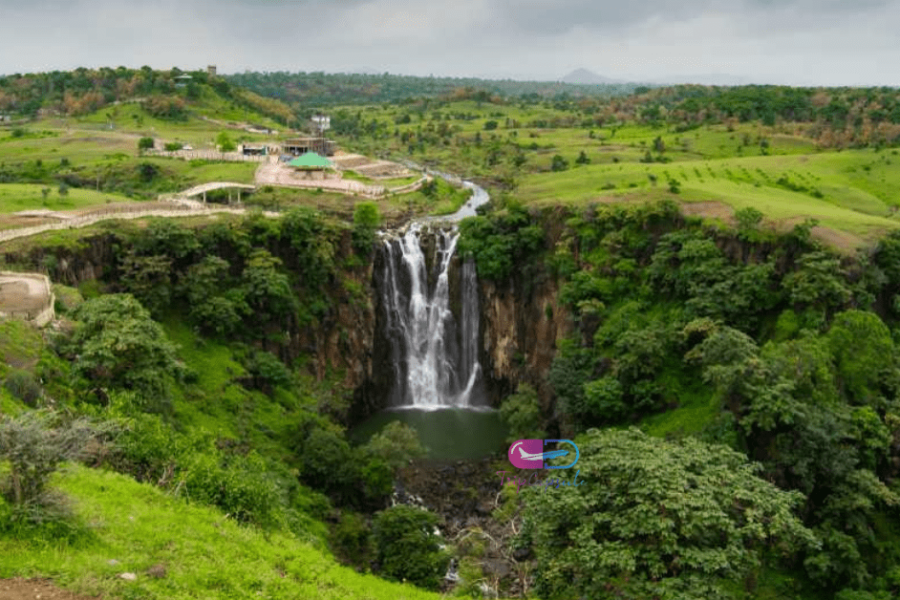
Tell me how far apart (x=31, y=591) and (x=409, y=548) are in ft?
48.9

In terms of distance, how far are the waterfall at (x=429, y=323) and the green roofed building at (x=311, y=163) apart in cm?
1801

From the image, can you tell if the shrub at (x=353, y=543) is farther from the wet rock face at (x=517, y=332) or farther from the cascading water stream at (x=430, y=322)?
the cascading water stream at (x=430, y=322)

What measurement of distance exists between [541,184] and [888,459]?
35.0 meters

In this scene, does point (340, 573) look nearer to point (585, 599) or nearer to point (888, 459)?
point (585, 599)

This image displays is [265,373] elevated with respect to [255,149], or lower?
lower

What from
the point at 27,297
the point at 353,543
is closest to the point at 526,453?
the point at 353,543

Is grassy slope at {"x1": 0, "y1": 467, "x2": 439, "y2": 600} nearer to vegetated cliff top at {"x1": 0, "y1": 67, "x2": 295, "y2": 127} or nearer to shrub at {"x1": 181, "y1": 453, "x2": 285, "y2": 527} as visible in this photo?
shrub at {"x1": 181, "y1": 453, "x2": 285, "y2": 527}

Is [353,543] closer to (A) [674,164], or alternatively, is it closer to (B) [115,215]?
(B) [115,215]

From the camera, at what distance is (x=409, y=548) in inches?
1002

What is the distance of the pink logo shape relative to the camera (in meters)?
33.8

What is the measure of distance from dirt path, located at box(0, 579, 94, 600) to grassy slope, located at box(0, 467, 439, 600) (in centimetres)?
14

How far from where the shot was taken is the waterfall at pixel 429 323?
44344 millimetres

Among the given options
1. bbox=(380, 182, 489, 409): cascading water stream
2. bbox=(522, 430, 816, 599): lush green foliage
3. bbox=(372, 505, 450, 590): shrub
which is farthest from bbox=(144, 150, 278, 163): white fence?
bbox=(522, 430, 816, 599): lush green foliage

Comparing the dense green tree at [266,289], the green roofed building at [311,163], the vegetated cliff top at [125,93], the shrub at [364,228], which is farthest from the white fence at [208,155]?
the dense green tree at [266,289]
